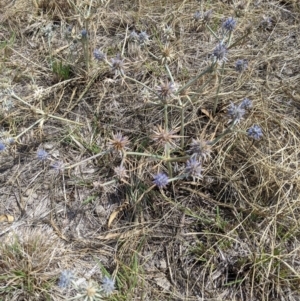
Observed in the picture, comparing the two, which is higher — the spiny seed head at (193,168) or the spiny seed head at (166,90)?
the spiny seed head at (166,90)

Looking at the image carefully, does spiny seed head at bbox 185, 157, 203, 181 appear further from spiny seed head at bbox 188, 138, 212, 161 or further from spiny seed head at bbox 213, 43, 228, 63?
spiny seed head at bbox 213, 43, 228, 63

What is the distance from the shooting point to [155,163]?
1.82 metres

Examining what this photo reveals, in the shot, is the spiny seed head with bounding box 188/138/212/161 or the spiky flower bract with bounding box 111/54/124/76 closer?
the spiny seed head with bounding box 188/138/212/161

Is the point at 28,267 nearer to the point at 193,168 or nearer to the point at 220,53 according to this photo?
the point at 193,168

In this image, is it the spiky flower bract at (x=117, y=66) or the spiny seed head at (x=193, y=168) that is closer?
the spiny seed head at (x=193, y=168)

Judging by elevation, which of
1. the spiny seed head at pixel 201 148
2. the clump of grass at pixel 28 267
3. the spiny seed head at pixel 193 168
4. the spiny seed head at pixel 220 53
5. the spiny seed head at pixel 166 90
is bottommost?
the clump of grass at pixel 28 267

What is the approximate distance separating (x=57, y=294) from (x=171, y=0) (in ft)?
5.36

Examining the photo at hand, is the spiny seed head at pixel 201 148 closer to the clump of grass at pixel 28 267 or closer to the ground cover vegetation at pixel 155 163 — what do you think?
the ground cover vegetation at pixel 155 163

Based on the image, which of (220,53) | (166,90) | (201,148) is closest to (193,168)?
(201,148)

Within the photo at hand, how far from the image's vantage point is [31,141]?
78.7 inches

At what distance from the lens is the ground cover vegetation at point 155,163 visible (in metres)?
1.59

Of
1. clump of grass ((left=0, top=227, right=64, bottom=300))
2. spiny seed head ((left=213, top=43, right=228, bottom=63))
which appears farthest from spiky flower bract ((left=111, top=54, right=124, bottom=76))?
clump of grass ((left=0, top=227, right=64, bottom=300))

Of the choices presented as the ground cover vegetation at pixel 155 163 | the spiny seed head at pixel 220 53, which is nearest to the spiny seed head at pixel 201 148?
the ground cover vegetation at pixel 155 163

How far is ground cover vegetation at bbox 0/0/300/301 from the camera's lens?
1.59m
